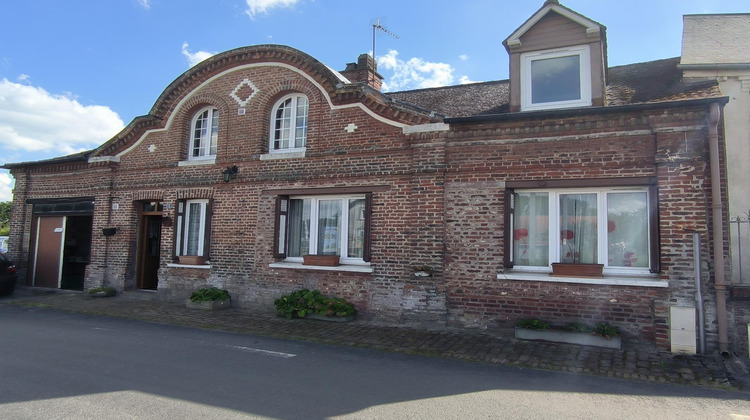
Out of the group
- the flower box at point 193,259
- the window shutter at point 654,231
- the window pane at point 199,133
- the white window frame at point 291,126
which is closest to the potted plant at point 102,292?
the flower box at point 193,259

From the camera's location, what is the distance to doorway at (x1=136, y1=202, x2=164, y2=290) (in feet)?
46.4

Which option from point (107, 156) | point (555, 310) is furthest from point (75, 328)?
point (555, 310)

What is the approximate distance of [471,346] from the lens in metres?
8.00

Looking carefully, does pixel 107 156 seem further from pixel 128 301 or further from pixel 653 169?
pixel 653 169

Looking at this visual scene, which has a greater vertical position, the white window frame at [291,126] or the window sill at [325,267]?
the white window frame at [291,126]

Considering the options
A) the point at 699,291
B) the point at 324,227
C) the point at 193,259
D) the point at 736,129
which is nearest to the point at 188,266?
the point at 193,259

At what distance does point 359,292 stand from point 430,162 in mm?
3212

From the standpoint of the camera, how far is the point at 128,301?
1284cm

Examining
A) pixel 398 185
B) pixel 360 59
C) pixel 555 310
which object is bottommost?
pixel 555 310

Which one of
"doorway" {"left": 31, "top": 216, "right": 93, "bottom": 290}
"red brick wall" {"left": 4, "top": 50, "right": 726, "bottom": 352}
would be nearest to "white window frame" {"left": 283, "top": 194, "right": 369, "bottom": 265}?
"red brick wall" {"left": 4, "top": 50, "right": 726, "bottom": 352}

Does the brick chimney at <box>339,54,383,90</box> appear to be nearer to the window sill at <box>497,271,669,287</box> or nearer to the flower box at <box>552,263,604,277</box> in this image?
the window sill at <box>497,271,669,287</box>

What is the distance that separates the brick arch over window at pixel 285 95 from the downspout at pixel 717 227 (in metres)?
7.67

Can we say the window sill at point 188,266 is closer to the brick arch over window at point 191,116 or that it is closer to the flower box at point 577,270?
the brick arch over window at point 191,116

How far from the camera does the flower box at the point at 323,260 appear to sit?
10.8 metres
